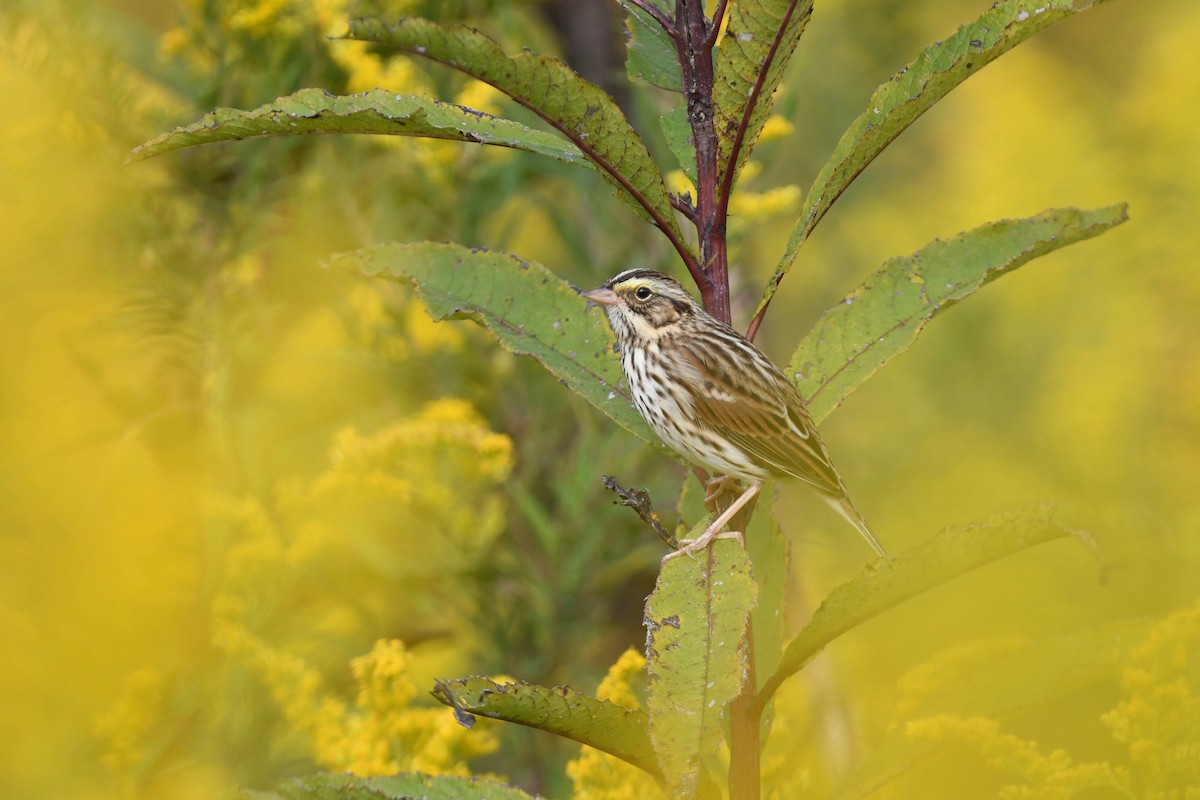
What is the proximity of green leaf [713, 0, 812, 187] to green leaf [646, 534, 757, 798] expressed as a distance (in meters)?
0.42

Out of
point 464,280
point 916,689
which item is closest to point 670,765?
point 916,689

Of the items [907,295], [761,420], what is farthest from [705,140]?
[761,420]

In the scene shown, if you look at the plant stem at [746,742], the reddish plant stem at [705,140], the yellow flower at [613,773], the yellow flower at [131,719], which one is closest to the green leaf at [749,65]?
the reddish plant stem at [705,140]

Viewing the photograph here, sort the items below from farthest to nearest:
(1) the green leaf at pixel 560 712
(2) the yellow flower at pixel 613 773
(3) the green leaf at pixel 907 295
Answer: (2) the yellow flower at pixel 613 773 < (3) the green leaf at pixel 907 295 < (1) the green leaf at pixel 560 712

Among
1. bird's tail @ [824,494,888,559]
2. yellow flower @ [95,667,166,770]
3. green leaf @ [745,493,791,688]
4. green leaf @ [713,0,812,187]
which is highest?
bird's tail @ [824,494,888,559]

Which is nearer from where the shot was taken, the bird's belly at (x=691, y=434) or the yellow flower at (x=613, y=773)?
the yellow flower at (x=613, y=773)

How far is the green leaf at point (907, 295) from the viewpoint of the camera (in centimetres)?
136

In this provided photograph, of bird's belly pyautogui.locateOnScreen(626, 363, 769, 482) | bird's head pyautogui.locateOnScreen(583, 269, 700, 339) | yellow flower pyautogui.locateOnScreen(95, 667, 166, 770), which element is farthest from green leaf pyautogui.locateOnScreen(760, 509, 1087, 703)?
yellow flower pyautogui.locateOnScreen(95, 667, 166, 770)

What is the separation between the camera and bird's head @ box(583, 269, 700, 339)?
2.42 meters

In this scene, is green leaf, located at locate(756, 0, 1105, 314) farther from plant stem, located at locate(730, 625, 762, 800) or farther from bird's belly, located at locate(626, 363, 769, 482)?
bird's belly, located at locate(626, 363, 769, 482)

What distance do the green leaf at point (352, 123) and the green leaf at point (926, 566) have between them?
0.54m

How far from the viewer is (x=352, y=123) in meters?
1.24

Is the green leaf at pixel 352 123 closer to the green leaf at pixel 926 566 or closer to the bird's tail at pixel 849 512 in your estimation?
the green leaf at pixel 926 566

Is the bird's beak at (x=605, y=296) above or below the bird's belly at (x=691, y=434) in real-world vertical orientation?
above
